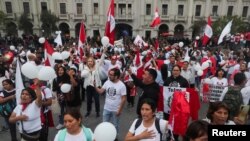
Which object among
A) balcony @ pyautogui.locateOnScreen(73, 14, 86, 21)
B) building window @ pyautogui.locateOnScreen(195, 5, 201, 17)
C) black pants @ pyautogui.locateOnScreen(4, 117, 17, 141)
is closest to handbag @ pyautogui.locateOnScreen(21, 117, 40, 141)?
→ black pants @ pyautogui.locateOnScreen(4, 117, 17, 141)

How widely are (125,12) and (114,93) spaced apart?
3351cm

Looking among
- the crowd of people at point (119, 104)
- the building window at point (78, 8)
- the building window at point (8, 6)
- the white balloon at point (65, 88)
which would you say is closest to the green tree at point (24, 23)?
the building window at point (8, 6)

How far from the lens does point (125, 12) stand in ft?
121

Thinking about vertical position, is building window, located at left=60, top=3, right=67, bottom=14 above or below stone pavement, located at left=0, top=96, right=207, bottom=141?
above

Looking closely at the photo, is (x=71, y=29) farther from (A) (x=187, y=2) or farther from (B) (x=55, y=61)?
(B) (x=55, y=61)

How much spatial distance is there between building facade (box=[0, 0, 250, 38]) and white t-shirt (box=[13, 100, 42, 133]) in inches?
1308

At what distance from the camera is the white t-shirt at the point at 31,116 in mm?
3564

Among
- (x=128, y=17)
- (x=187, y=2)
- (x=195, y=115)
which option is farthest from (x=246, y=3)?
(x=195, y=115)

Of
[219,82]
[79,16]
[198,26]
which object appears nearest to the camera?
[219,82]

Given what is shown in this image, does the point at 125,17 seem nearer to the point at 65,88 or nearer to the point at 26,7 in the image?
the point at 26,7

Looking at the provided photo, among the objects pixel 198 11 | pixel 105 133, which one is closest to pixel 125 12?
pixel 198 11

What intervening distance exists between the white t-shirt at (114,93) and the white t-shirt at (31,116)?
4.58ft

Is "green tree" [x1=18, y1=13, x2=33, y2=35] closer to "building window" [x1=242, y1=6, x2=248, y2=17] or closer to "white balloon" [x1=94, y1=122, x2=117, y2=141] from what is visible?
"building window" [x1=242, y1=6, x2=248, y2=17]

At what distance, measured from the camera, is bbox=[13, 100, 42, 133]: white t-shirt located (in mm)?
3564
